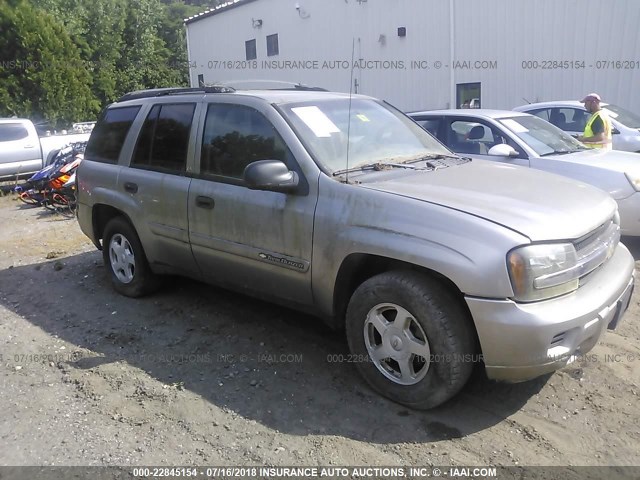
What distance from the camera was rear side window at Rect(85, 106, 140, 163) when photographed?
524cm

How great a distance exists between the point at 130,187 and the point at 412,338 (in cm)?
295

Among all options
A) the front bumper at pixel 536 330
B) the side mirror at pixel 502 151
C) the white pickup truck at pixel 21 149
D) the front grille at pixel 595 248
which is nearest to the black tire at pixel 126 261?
the front bumper at pixel 536 330

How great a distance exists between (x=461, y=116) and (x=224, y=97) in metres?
3.64

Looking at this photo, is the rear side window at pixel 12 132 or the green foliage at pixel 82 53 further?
the green foliage at pixel 82 53

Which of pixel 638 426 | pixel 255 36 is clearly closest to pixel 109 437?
pixel 638 426

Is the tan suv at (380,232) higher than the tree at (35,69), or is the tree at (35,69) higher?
the tree at (35,69)

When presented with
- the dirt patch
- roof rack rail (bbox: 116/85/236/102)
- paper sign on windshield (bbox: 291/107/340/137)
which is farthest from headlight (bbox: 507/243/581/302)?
roof rack rail (bbox: 116/85/236/102)

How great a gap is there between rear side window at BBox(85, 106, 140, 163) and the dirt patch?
4.95ft

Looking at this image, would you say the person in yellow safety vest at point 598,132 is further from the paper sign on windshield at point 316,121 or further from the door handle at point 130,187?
the door handle at point 130,187

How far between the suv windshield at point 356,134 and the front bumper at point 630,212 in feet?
8.88

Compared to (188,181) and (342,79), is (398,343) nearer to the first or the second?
(188,181)

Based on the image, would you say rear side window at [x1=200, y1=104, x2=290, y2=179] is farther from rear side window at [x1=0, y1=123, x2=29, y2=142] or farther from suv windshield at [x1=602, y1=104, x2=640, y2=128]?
rear side window at [x1=0, y1=123, x2=29, y2=142]

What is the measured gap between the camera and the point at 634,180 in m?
6.04

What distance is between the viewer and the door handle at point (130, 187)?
16.0 ft
